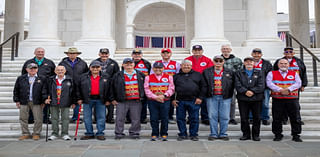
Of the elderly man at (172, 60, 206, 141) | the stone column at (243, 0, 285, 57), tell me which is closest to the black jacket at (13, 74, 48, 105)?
the elderly man at (172, 60, 206, 141)

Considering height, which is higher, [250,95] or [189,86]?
[189,86]

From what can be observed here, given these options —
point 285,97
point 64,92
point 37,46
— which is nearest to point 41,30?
point 37,46

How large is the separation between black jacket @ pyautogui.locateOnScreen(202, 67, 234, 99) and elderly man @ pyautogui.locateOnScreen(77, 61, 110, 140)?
7.37ft

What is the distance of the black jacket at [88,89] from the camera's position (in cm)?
627

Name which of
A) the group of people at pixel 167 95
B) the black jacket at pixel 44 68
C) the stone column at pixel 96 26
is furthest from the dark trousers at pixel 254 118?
the stone column at pixel 96 26

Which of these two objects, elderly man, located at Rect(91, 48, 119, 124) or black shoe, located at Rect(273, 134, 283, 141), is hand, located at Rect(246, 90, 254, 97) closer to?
black shoe, located at Rect(273, 134, 283, 141)

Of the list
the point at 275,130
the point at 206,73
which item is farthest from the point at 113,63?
the point at 275,130

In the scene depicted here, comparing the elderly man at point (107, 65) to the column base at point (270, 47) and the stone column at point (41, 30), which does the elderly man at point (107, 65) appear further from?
the column base at point (270, 47)

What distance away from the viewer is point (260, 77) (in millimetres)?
6184

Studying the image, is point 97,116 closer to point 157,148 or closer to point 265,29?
point 157,148

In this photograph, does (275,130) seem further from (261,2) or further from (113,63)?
(261,2)

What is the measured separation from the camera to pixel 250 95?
6.05 metres

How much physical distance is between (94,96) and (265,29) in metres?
8.30

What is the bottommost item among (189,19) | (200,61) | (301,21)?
(200,61)
